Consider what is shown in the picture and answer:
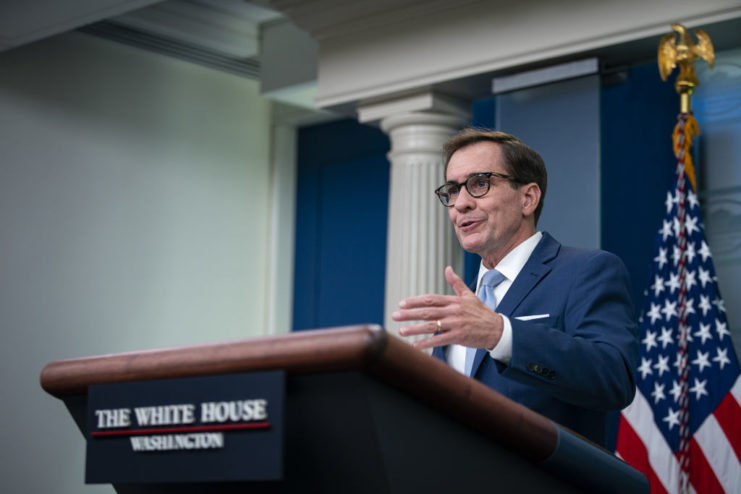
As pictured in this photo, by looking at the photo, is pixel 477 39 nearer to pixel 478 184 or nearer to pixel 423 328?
pixel 478 184

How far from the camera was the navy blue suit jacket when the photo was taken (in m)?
1.36

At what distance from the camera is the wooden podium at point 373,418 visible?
37.3 inches

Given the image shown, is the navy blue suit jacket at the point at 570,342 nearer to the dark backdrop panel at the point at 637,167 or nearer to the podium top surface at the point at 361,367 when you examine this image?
the podium top surface at the point at 361,367

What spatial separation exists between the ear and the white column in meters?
2.47

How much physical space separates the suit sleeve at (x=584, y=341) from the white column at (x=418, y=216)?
8.88ft

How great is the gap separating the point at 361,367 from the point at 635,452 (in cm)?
276

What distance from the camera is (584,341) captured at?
4.65ft

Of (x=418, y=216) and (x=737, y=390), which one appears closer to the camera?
(x=737, y=390)

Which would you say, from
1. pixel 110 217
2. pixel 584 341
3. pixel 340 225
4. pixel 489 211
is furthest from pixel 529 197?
pixel 340 225

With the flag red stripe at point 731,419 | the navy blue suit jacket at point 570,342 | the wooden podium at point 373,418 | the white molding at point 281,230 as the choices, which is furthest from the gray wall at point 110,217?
the wooden podium at point 373,418

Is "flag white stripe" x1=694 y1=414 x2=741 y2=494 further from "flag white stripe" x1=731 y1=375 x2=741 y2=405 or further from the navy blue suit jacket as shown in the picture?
the navy blue suit jacket

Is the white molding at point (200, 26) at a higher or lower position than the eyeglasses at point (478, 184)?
higher

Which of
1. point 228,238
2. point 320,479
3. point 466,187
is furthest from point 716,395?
point 228,238

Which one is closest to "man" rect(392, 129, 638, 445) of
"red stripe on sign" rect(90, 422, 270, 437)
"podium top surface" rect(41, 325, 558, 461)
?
"podium top surface" rect(41, 325, 558, 461)
